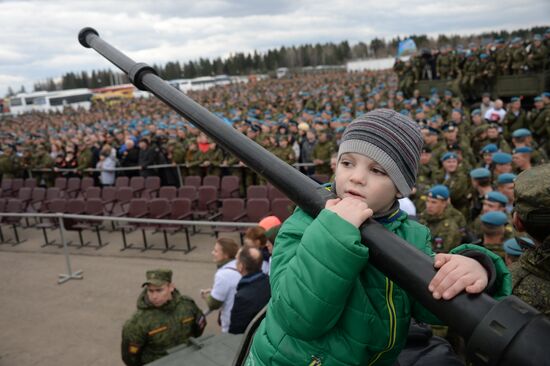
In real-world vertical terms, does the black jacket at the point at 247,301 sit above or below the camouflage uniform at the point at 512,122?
below

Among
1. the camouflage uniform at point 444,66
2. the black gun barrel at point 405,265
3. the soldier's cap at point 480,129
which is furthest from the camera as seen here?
the camouflage uniform at point 444,66

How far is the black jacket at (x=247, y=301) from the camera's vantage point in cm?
361

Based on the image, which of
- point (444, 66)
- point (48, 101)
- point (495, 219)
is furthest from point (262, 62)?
point (495, 219)

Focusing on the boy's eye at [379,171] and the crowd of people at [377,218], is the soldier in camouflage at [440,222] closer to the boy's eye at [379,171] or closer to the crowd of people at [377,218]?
the crowd of people at [377,218]

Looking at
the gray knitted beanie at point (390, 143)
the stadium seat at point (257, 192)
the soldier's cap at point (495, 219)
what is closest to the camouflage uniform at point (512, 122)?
the stadium seat at point (257, 192)

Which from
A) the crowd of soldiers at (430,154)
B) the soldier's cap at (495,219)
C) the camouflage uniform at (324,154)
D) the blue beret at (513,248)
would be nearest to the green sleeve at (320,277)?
the blue beret at (513,248)

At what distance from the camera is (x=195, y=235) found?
31.7ft

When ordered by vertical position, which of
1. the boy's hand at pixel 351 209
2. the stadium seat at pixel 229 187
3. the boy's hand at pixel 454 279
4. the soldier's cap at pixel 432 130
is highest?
the boy's hand at pixel 351 209

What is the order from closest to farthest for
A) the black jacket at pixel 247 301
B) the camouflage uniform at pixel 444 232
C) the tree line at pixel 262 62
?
the black jacket at pixel 247 301
the camouflage uniform at pixel 444 232
the tree line at pixel 262 62

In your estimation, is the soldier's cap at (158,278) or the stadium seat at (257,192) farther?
the stadium seat at (257,192)

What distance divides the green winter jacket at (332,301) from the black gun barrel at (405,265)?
0.19 feet

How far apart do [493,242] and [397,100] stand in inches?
639

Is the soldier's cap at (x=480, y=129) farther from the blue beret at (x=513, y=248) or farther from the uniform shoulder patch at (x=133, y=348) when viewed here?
the uniform shoulder patch at (x=133, y=348)

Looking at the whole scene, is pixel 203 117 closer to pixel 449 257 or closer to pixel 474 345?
pixel 449 257
